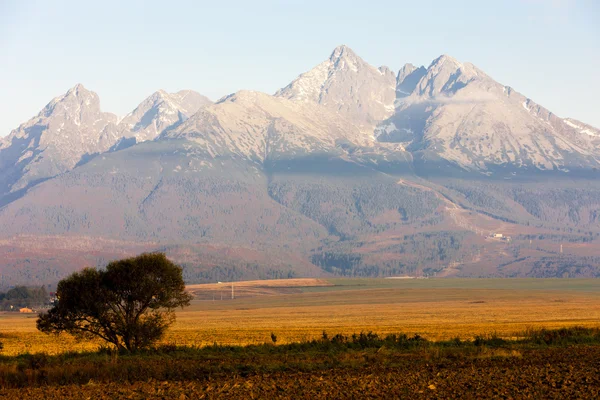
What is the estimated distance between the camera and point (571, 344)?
49.1m

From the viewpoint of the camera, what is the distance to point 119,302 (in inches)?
2140

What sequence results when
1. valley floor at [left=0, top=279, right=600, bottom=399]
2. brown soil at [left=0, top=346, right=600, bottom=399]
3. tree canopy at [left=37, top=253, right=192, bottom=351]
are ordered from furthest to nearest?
tree canopy at [left=37, top=253, right=192, bottom=351], valley floor at [left=0, top=279, right=600, bottom=399], brown soil at [left=0, top=346, right=600, bottom=399]

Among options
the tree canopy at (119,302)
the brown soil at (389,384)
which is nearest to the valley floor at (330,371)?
the brown soil at (389,384)

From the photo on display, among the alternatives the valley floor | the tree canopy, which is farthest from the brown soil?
the tree canopy

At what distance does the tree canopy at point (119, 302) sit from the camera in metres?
53.8

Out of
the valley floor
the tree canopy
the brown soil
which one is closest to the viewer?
the brown soil

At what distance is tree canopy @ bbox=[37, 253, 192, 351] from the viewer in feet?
176

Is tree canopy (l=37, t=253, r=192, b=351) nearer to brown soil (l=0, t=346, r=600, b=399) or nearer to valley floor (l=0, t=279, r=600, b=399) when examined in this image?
valley floor (l=0, t=279, r=600, b=399)

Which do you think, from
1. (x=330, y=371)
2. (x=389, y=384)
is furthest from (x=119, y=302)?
(x=389, y=384)

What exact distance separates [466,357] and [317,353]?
7302 mm

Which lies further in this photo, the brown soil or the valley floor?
the valley floor

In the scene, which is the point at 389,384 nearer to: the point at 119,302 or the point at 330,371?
the point at 330,371

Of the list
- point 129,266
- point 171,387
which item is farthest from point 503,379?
point 129,266

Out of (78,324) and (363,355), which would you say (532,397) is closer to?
(363,355)
